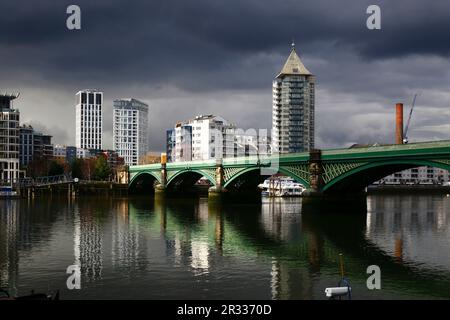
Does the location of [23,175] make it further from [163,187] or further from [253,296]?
[253,296]

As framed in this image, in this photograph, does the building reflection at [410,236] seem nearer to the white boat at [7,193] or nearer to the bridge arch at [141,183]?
the bridge arch at [141,183]

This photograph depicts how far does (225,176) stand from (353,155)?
118ft

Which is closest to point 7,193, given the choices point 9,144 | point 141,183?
point 141,183

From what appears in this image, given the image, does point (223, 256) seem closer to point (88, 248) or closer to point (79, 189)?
point (88, 248)

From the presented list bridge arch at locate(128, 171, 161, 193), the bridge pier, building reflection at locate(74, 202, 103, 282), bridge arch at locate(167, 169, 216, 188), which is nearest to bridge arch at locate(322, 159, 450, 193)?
the bridge pier

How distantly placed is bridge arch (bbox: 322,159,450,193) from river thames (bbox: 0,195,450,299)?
A: 493 centimetres

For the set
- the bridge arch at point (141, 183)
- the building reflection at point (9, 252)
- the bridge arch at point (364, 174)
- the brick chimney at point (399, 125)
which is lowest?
the building reflection at point (9, 252)

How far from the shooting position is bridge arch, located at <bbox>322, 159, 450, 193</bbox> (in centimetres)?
6125

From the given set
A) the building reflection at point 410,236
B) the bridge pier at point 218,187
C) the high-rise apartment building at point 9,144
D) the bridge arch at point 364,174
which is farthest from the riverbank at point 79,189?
the building reflection at point 410,236

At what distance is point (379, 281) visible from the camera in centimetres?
3086

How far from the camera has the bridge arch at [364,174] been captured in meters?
61.2

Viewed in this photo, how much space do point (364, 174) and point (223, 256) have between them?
120 ft

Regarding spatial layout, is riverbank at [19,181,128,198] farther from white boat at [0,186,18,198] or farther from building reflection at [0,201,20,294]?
building reflection at [0,201,20,294]

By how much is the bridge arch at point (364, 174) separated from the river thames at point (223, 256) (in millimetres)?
4934
